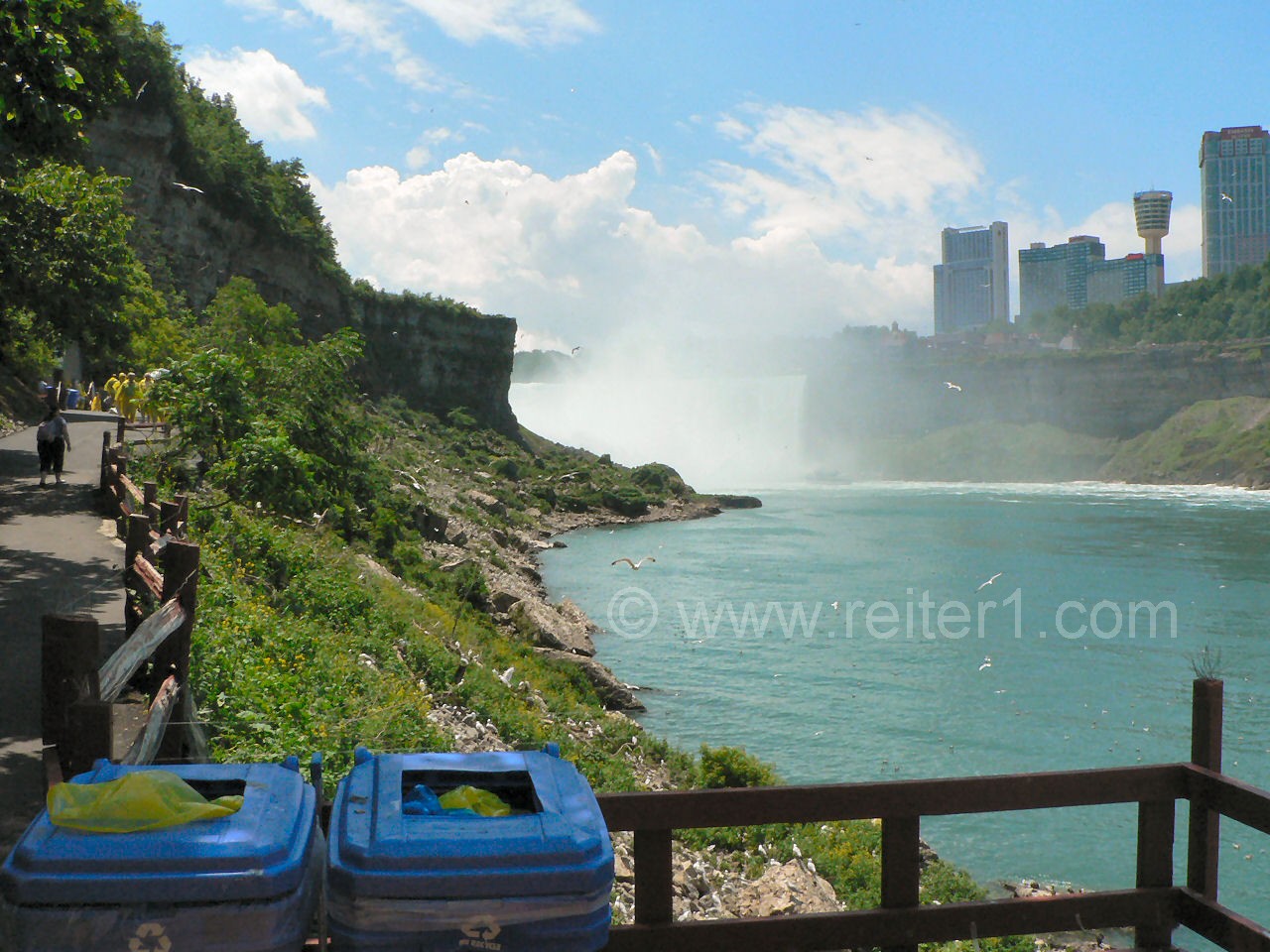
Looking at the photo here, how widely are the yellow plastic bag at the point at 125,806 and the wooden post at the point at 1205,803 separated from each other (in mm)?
3179

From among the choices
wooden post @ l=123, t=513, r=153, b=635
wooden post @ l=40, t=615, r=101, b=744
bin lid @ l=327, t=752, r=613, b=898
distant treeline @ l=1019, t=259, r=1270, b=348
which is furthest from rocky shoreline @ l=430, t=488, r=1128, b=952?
distant treeline @ l=1019, t=259, r=1270, b=348

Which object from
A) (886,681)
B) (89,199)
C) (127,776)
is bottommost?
(886,681)

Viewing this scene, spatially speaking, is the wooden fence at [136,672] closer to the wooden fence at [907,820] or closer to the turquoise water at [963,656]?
the wooden fence at [907,820]

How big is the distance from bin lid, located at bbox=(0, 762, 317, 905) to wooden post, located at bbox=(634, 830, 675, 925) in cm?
121

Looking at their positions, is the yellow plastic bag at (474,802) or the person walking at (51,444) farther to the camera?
the person walking at (51,444)

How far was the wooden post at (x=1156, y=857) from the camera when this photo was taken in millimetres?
3814

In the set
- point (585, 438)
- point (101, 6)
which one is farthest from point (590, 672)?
point (585, 438)

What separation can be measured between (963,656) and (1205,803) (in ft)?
81.0

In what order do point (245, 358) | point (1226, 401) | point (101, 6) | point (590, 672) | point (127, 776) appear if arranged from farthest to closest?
point (1226, 401), point (245, 358), point (590, 672), point (101, 6), point (127, 776)

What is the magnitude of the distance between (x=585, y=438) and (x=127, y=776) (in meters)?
132

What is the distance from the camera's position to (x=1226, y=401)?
118 meters

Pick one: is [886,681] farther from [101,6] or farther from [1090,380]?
[1090,380]

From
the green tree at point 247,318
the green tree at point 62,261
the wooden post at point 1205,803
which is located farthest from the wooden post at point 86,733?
the green tree at point 247,318

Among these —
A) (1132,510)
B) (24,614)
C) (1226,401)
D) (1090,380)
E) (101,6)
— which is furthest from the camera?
(1090,380)
